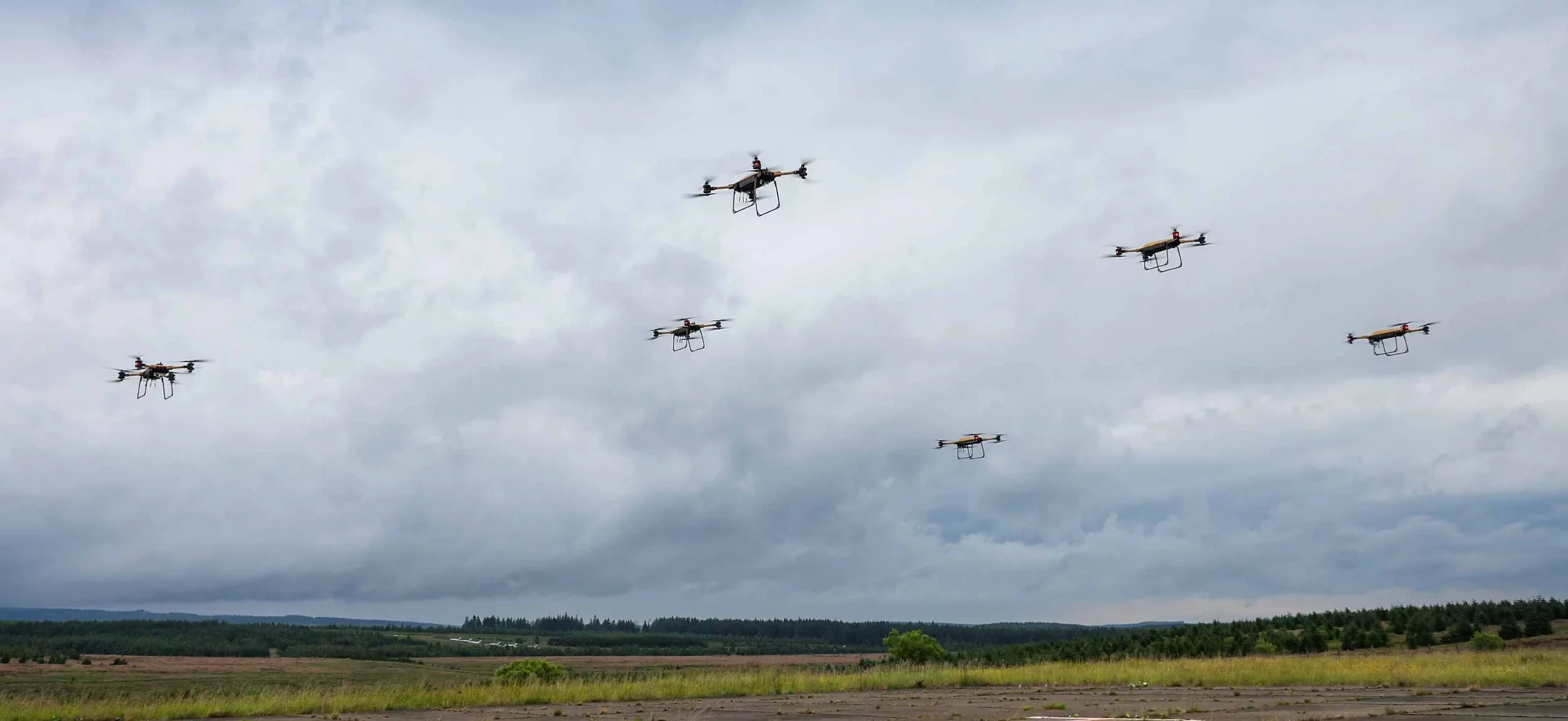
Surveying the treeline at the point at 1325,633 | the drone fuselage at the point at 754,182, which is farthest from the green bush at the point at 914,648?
the drone fuselage at the point at 754,182

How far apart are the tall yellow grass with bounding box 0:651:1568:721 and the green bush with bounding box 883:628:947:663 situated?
1249 centimetres

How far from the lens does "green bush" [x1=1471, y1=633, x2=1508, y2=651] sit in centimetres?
6550

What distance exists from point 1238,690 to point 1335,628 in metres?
47.4

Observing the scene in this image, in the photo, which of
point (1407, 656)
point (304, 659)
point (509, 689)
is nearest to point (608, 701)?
point (509, 689)

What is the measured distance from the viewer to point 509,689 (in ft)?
154

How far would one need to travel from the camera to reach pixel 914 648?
76.6 meters

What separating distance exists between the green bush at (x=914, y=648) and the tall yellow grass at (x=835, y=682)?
1249cm

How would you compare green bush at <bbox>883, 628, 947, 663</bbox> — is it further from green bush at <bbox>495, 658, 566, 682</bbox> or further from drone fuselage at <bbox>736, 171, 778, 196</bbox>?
drone fuselage at <bbox>736, 171, 778, 196</bbox>

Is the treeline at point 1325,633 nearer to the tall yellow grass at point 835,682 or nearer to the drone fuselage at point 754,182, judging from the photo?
the tall yellow grass at point 835,682

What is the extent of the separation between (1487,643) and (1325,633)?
51.3ft

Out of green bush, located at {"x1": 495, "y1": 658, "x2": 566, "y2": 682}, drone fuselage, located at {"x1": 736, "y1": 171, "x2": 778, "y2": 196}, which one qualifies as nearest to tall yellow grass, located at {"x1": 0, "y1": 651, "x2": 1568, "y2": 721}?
green bush, located at {"x1": 495, "y1": 658, "x2": 566, "y2": 682}

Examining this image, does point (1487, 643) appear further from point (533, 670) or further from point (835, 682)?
point (533, 670)

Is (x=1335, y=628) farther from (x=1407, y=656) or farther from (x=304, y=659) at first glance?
(x=304, y=659)

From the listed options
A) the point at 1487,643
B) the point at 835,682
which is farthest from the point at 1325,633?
the point at 835,682
